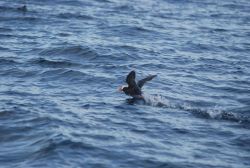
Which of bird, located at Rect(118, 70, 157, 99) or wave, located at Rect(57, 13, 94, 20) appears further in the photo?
wave, located at Rect(57, 13, 94, 20)

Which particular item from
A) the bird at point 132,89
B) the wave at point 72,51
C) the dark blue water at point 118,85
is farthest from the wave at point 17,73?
the bird at point 132,89

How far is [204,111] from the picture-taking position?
17.2m

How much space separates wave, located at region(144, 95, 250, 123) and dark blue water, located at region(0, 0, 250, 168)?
0.03m

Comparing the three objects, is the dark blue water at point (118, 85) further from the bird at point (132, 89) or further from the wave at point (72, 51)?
the bird at point (132, 89)

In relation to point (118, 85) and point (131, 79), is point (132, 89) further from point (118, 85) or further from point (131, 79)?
point (118, 85)

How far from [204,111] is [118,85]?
3.65m

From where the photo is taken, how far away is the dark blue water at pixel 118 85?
14.0 metres

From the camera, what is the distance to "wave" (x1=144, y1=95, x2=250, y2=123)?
16.8 metres

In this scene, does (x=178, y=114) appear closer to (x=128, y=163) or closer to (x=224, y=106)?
(x=224, y=106)

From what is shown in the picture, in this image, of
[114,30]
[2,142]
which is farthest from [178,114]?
[114,30]

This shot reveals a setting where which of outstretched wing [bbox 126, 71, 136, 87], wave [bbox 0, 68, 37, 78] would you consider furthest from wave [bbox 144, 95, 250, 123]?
wave [bbox 0, 68, 37, 78]

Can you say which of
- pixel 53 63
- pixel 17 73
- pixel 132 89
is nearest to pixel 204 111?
pixel 132 89

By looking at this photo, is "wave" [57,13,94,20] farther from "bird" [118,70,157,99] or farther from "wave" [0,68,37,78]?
"bird" [118,70,157,99]

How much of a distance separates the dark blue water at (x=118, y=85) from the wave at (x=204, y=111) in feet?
0.10
